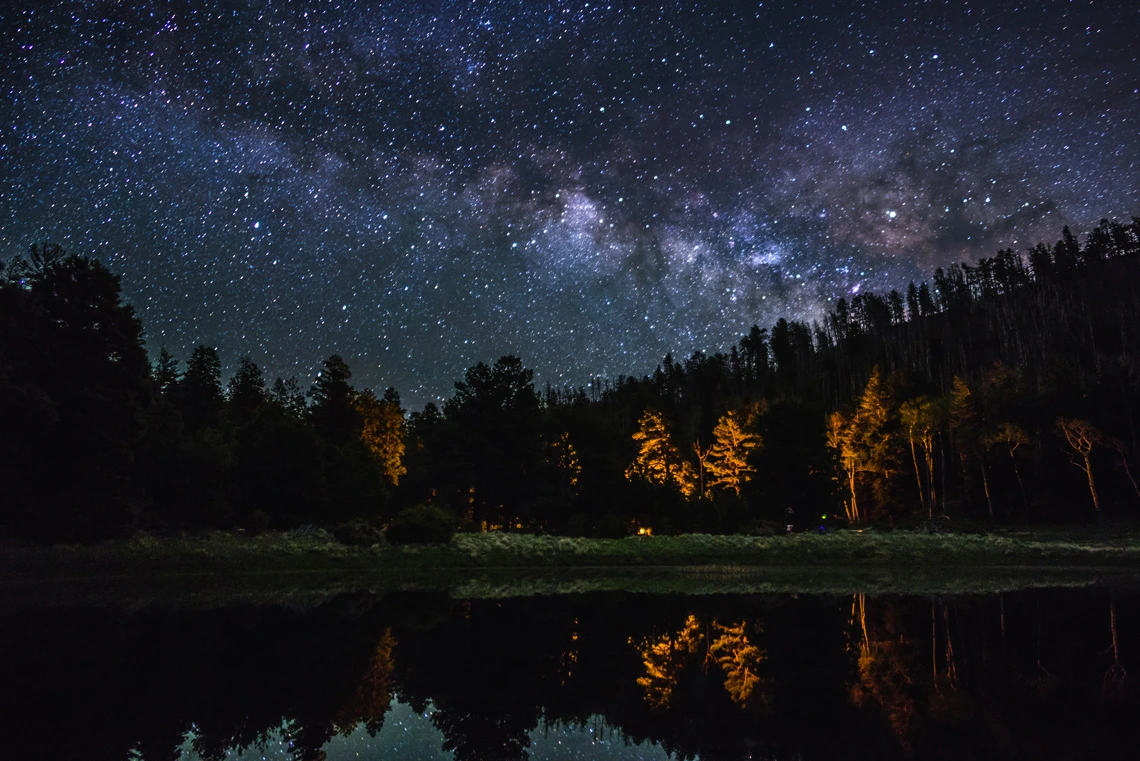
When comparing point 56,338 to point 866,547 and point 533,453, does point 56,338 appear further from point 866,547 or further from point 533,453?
point 866,547

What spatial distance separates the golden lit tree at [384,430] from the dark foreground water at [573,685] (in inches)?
2105

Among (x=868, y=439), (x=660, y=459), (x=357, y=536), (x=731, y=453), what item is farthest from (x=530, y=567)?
(x=868, y=439)

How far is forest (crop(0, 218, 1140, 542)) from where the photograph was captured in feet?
91.0

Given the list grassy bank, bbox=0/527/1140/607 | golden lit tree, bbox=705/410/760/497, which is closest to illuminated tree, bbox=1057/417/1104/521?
grassy bank, bbox=0/527/1140/607

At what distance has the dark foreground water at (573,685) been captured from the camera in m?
7.38

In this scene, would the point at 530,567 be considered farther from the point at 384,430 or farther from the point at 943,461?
the point at 943,461

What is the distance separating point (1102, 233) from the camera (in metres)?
124

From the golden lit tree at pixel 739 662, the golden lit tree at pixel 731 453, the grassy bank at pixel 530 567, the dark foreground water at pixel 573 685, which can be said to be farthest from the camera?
the golden lit tree at pixel 731 453

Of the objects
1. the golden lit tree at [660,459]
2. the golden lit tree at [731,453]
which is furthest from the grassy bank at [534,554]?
the golden lit tree at [660,459]

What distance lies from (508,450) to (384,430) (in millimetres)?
29507

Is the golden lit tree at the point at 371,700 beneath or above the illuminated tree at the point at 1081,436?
beneath

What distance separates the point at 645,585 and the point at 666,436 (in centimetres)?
4369

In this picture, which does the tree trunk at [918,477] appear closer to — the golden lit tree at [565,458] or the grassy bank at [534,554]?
the grassy bank at [534,554]

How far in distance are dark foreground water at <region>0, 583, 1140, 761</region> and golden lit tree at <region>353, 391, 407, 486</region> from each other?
53469 millimetres
